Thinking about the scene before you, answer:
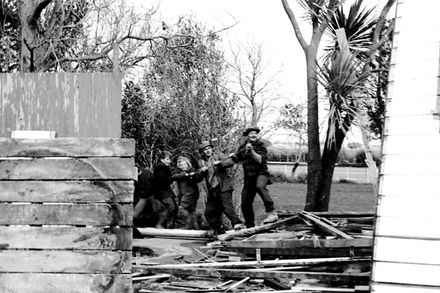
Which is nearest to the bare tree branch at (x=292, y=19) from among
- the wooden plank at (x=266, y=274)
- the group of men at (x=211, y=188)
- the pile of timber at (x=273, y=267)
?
the group of men at (x=211, y=188)

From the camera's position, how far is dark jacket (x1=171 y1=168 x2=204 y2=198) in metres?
11.6

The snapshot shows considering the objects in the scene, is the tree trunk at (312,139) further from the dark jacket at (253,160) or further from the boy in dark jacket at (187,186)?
the dark jacket at (253,160)

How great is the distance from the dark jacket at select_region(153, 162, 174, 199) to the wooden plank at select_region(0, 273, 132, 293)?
7.39 metres

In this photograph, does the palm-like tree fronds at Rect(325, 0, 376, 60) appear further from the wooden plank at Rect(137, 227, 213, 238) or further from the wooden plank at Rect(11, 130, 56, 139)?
the wooden plank at Rect(11, 130, 56, 139)

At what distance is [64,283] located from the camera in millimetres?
4531

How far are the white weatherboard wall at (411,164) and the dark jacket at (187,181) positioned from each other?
7.11m

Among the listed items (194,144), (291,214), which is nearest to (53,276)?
(291,214)

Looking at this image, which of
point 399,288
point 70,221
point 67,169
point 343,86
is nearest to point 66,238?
point 70,221

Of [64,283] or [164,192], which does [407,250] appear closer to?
[64,283]

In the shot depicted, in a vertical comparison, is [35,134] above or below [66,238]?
above

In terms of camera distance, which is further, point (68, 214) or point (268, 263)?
point (268, 263)

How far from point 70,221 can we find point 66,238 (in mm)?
121

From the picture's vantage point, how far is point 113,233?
15.1 feet

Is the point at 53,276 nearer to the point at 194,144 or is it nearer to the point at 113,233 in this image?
the point at 113,233
